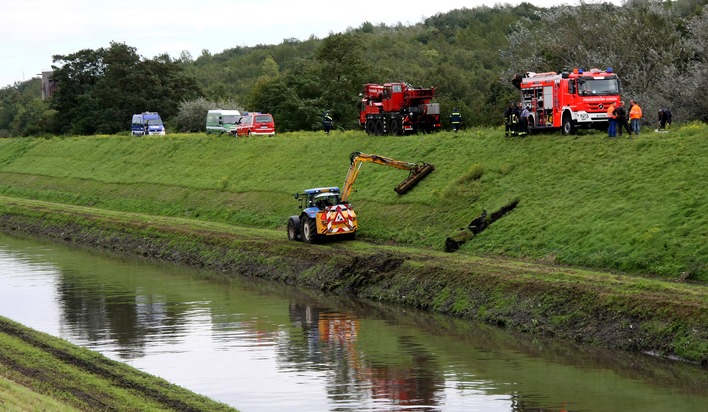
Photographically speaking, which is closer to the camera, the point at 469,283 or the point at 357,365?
the point at 357,365

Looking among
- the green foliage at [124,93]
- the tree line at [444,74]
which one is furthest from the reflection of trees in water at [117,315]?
the green foliage at [124,93]

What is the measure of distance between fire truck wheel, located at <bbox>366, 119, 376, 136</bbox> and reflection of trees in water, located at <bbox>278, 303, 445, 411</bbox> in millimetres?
30218

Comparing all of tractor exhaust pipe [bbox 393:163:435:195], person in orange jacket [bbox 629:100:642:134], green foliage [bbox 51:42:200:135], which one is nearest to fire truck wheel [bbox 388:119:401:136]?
tractor exhaust pipe [bbox 393:163:435:195]

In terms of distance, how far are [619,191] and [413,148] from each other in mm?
17336

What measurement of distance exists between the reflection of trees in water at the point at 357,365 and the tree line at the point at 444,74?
34.1 meters

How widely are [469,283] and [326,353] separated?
22.0 ft

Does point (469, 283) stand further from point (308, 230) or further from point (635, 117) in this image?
point (635, 117)

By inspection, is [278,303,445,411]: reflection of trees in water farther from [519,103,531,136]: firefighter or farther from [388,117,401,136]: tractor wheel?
[388,117,401,136]: tractor wheel

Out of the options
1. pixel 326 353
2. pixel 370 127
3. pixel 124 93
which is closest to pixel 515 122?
pixel 370 127

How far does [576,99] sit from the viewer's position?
46906mm

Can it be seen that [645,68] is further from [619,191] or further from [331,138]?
[619,191]

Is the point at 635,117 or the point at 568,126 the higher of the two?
the point at 635,117

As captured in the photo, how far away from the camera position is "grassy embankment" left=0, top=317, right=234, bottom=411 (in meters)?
19.5

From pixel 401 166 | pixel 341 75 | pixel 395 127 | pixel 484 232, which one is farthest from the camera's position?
pixel 341 75
